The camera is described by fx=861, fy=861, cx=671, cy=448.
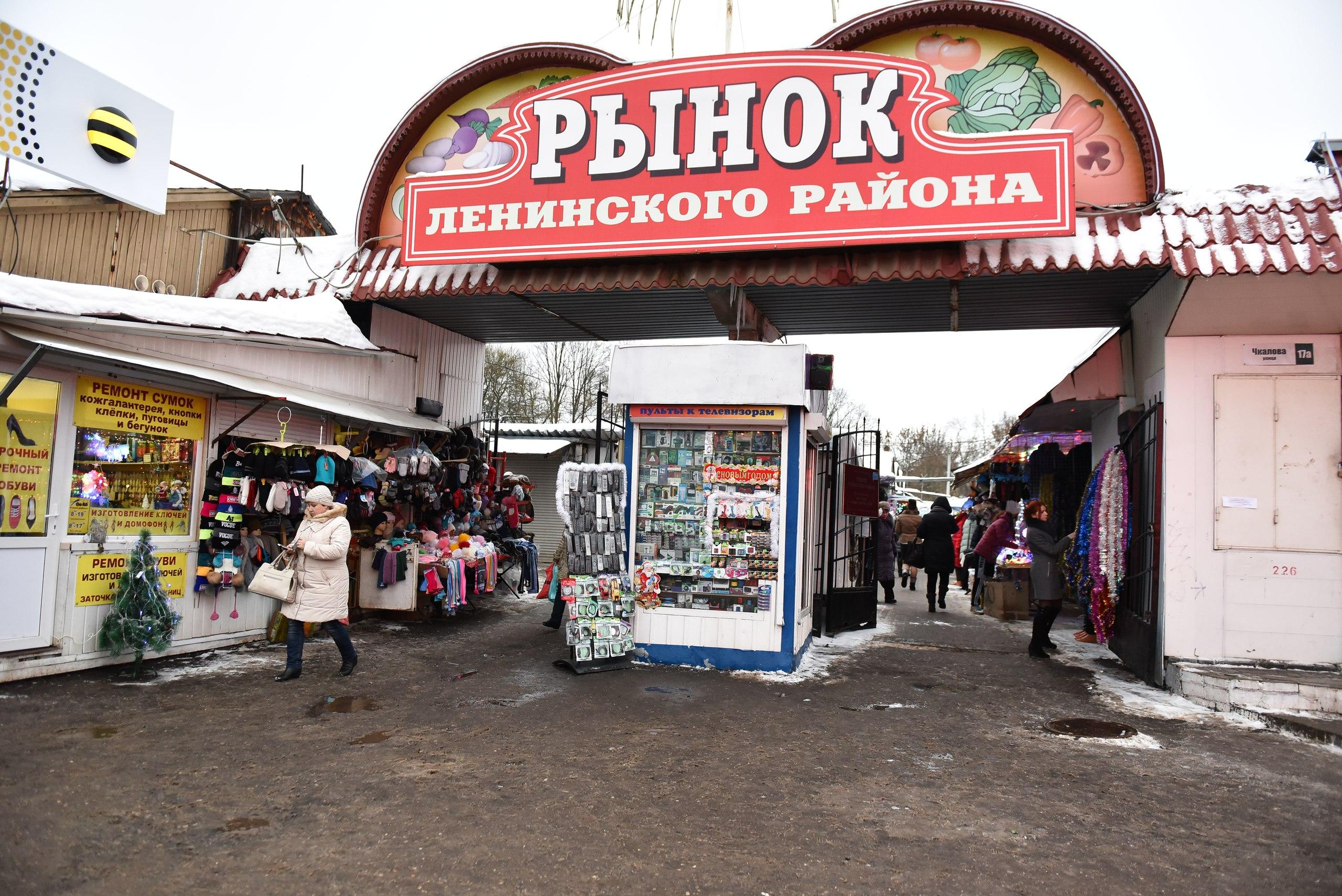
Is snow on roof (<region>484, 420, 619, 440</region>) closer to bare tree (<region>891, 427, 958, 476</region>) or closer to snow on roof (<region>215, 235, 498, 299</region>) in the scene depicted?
snow on roof (<region>215, 235, 498, 299</region>)

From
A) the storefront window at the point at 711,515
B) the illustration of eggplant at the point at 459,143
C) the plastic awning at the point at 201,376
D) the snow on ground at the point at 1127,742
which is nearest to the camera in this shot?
the snow on ground at the point at 1127,742

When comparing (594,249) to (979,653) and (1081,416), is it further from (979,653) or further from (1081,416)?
(1081,416)

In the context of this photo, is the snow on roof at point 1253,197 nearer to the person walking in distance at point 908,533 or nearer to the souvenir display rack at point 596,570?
the souvenir display rack at point 596,570

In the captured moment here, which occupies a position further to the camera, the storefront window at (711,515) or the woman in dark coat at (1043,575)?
the woman in dark coat at (1043,575)


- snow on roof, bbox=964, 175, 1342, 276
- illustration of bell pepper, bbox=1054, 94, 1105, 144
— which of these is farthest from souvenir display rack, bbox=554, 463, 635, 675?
illustration of bell pepper, bbox=1054, 94, 1105, 144

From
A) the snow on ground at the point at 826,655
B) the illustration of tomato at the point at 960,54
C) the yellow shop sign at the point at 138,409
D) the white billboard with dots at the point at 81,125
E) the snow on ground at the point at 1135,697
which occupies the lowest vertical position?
the snow on ground at the point at 826,655

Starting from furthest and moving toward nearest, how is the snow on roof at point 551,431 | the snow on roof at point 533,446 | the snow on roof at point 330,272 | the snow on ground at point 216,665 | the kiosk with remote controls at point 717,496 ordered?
the snow on roof at point 551,431, the snow on roof at point 533,446, the snow on roof at point 330,272, the kiosk with remote controls at point 717,496, the snow on ground at point 216,665

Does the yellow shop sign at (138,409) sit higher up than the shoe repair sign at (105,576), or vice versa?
the yellow shop sign at (138,409)

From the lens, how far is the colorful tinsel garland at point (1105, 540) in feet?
30.8

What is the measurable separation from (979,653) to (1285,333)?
462 centimetres

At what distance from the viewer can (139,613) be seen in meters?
7.82

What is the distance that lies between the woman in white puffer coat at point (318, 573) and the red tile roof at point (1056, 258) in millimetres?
3200

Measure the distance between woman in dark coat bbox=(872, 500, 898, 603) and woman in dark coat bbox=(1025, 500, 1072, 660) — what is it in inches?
174

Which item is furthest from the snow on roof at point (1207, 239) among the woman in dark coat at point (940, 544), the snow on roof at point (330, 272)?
the woman in dark coat at point (940, 544)
